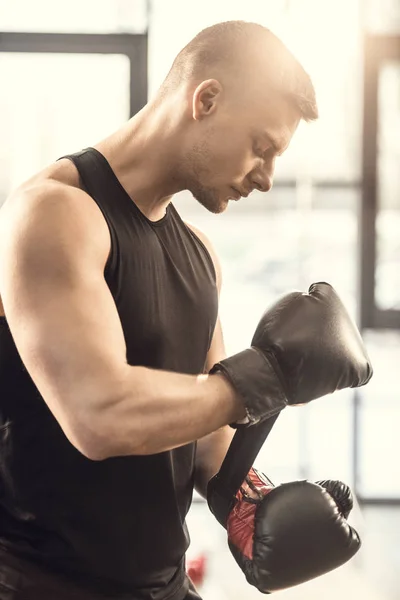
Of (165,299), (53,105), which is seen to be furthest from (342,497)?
(53,105)

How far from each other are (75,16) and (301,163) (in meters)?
1.17

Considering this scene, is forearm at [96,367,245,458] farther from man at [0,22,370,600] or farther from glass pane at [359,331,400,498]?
glass pane at [359,331,400,498]

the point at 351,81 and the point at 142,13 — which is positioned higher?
the point at 142,13

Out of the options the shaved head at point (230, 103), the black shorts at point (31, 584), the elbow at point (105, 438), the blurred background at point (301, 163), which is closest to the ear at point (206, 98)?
the shaved head at point (230, 103)

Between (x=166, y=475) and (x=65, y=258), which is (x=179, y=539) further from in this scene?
(x=65, y=258)

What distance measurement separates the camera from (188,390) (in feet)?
3.46

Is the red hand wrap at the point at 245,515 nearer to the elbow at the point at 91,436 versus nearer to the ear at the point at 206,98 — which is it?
the elbow at the point at 91,436

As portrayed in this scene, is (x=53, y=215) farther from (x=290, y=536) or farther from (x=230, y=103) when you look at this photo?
(x=290, y=536)

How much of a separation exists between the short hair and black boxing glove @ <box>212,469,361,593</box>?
0.73 metres

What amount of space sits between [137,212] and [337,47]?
2.25 m

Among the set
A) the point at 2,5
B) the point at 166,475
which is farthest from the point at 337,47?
the point at 166,475

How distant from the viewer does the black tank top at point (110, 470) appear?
3.80 feet

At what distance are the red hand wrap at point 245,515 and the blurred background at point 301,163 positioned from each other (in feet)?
5.35

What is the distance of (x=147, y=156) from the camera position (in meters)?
1.26
